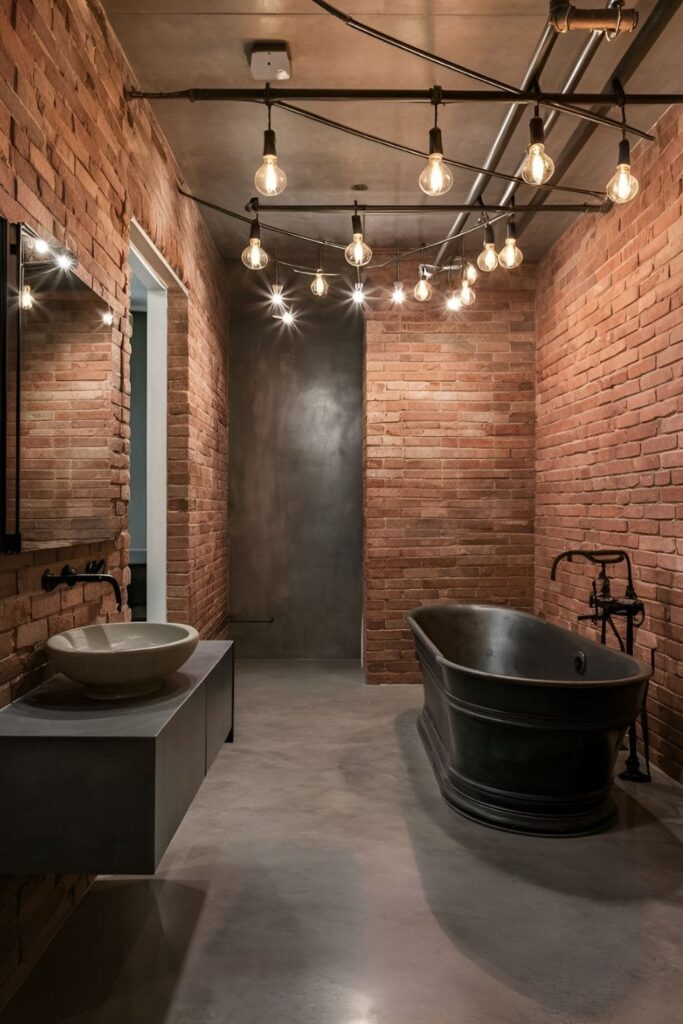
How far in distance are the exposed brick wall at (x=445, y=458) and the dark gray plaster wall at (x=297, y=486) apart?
70 centimetres

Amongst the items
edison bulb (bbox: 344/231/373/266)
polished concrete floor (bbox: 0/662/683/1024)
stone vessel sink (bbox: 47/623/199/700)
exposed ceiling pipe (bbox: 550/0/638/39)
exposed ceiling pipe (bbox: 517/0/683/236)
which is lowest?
polished concrete floor (bbox: 0/662/683/1024)

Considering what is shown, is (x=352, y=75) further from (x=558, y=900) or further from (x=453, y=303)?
(x=558, y=900)

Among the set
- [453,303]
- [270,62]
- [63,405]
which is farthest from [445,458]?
[63,405]

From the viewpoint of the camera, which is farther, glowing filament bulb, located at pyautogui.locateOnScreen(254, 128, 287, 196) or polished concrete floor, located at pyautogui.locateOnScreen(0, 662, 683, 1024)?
glowing filament bulb, located at pyautogui.locateOnScreen(254, 128, 287, 196)

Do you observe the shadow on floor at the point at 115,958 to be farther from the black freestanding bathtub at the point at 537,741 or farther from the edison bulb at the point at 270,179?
the edison bulb at the point at 270,179

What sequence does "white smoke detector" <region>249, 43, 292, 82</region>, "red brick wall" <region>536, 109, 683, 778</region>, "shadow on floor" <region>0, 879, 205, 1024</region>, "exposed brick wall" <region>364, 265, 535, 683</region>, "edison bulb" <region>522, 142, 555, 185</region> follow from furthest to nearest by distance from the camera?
"exposed brick wall" <region>364, 265, 535, 683</region> < "red brick wall" <region>536, 109, 683, 778</region> < "white smoke detector" <region>249, 43, 292, 82</region> < "edison bulb" <region>522, 142, 555, 185</region> < "shadow on floor" <region>0, 879, 205, 1024</region>

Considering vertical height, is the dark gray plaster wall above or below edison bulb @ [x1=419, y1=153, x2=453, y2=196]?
below

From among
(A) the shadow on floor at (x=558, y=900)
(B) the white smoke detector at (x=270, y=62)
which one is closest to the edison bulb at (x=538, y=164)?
(B) the white smoke detector at (x=270, y=62)

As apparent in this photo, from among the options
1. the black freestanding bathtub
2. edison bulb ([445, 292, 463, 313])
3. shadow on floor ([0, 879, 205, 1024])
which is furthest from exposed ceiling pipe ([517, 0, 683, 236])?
shadow on floor ([0, 879, 205, 1024])

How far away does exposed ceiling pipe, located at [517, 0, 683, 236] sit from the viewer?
2.55m

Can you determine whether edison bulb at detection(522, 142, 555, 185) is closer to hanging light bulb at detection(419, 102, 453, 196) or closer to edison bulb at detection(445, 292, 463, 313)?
hanging light bulb at detection(419, 102, 453, 196)

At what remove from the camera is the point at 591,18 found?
2129 millimetres

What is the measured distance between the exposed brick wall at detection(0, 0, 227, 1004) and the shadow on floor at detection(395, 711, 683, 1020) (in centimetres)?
126

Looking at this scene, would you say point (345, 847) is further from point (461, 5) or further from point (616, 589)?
point (461, 5)
